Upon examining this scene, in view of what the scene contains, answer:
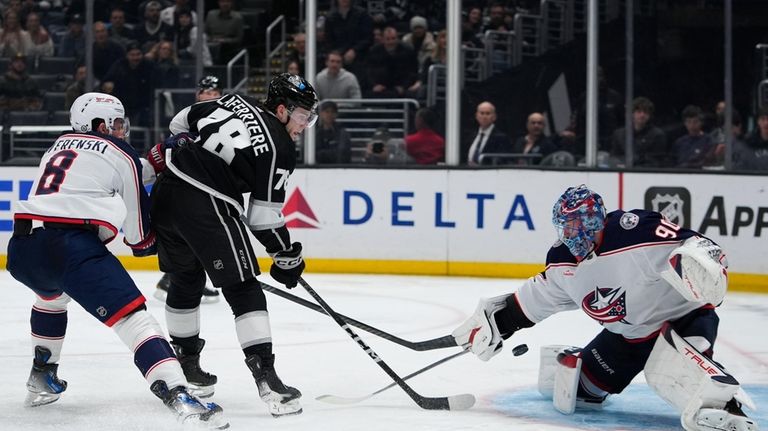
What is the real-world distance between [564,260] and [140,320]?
118cm

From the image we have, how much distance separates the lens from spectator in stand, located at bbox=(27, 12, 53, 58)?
7930mm

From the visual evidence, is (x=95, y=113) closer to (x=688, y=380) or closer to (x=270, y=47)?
(x=688, y=380)

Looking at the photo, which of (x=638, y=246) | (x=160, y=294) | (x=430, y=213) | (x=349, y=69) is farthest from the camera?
(x=349, y=69)

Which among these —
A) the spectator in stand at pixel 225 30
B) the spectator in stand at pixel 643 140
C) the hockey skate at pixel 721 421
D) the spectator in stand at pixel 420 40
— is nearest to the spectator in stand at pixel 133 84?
the spectator in stand at pixel 225 30

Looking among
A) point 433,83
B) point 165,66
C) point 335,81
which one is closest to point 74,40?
point 165,66

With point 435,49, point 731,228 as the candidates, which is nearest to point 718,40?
point 731,228

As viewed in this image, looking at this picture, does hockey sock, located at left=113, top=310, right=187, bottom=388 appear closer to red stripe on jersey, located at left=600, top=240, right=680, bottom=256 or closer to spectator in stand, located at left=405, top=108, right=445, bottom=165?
red stripe on jersey, located at left=600, top=240, right=680, bottom=256

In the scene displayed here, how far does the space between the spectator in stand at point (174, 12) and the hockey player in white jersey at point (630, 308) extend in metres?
4.90

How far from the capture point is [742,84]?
7098 mm

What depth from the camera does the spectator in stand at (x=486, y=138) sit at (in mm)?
7328

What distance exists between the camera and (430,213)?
23.6 ft

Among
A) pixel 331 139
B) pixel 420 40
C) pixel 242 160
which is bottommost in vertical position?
pixel 242 160

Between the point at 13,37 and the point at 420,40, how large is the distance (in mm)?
2761

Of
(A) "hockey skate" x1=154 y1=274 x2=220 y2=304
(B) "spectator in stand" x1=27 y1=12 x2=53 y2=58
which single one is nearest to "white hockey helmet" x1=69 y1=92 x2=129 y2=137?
(A) "hockey skate" x1=154 y1=274 x2=220 y2=304
